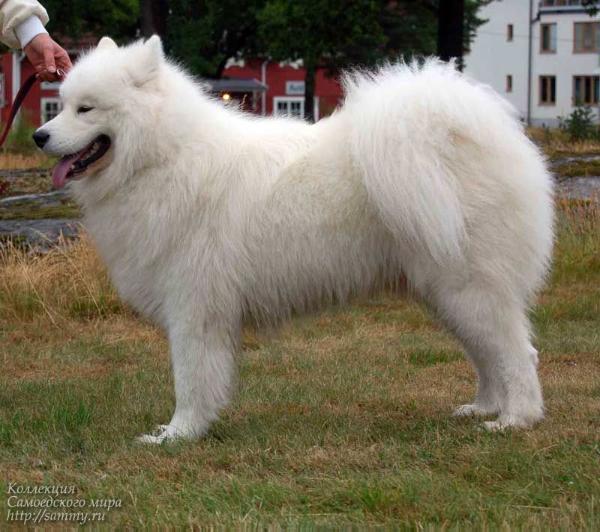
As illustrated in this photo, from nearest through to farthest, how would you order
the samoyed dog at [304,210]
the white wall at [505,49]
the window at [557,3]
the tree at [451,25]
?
the samoyed dog at [304,210]
the tree at [451,25]
the window at [557,3]
the white wall at [505,49]

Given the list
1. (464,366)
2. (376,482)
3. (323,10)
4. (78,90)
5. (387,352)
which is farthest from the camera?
(323,10)

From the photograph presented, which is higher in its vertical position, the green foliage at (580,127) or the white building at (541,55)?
the white building at (541,55)

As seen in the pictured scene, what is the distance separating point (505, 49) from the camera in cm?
6975

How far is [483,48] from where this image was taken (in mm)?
70562

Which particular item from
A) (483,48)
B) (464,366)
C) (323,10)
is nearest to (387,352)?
(464,366)

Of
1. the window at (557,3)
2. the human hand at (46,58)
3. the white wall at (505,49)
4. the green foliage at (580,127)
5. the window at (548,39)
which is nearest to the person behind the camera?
the human hand at (46,58)

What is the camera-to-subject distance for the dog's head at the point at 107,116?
490 centimetres

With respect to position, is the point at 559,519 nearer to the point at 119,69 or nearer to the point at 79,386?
the point at 119,69

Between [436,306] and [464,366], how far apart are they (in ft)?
7.50

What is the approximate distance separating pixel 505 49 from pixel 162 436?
68.3m

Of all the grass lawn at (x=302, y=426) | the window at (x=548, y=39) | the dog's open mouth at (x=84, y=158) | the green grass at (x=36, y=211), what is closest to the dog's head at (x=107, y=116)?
the dog's open mouth at (x=84, y=158)

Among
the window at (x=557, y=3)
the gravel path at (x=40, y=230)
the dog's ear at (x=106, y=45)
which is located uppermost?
the window at (x=557, y=3)

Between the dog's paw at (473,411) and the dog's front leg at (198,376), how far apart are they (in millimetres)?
1319

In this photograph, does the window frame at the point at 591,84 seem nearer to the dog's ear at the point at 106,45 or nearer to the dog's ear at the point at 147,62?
the dog's ear at the point at 106,45
